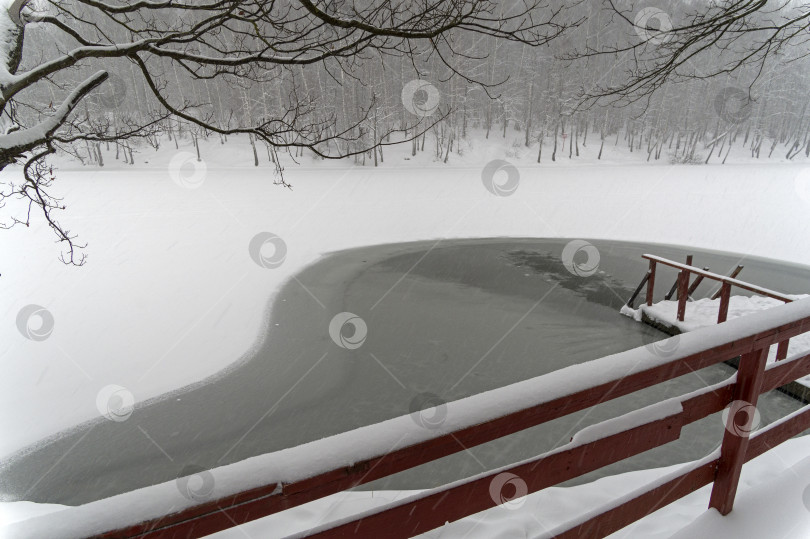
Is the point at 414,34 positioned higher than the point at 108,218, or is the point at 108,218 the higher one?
the point at 414,34

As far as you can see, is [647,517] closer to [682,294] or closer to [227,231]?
[682,294]

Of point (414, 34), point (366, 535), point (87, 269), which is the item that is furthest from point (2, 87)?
point (87, 269)

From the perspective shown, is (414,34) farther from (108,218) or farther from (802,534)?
(108,218)

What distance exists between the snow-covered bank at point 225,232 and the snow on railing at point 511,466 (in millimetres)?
6900

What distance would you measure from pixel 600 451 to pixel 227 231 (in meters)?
17.2

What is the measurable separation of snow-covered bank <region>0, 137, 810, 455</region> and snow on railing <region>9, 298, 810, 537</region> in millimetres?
6900

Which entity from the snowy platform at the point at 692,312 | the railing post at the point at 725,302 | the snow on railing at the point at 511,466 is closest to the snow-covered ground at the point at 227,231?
the snow on railing at the point at 511,466

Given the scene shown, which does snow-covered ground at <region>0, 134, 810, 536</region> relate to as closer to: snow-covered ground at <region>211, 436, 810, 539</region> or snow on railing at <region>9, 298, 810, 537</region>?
snow-covered ground at <region>211, 436, 810, 539</region>

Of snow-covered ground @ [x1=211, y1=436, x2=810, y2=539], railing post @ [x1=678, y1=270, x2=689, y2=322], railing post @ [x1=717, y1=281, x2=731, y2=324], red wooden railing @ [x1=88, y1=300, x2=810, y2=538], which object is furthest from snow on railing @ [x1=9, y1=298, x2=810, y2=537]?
railing post @ [x1=678, y1=270, x2=689, y2=322]

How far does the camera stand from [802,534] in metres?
2.20

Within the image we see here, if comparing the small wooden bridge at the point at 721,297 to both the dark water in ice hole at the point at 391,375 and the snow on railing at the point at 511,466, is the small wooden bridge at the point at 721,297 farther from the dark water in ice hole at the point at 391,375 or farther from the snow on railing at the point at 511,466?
the snow on railing at the point at 511,466

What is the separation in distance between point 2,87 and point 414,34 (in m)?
3.21

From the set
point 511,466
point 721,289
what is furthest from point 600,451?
point 721,289

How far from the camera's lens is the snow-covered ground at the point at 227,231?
8078 mm
